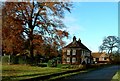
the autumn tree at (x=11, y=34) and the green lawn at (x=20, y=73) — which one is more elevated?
the autumn tree at (x=11, y=34)

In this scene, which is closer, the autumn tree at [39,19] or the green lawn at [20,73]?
the green lawn at [20,73]

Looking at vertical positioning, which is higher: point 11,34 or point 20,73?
point 11,34

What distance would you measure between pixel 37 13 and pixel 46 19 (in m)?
1.92

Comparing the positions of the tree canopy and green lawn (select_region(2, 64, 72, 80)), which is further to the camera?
the tree canopy

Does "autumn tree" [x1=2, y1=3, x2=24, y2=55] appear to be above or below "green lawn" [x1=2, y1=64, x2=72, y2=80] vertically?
above

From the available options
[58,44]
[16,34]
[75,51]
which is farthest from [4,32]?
[75,51]

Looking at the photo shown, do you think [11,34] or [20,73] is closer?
[20,73]

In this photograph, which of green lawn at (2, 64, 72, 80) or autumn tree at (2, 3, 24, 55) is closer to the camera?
green lawn at (2, 64, 72, 80)

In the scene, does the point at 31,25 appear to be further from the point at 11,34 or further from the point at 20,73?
the point at 20,73

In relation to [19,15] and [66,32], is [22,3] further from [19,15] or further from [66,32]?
[66,32]

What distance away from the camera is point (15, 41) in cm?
4875

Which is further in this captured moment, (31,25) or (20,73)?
(31,25)

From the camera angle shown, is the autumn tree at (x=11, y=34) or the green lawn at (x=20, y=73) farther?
the autumn tree at (x=11, y=34)

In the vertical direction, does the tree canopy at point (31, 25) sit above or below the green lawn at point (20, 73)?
above
